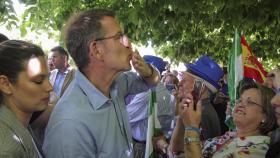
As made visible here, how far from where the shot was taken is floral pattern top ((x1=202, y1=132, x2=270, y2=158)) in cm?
318

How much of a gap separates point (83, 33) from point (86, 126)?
1.58 feet

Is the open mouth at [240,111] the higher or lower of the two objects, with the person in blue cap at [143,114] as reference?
higher

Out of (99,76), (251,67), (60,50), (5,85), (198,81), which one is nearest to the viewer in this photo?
(5,85)

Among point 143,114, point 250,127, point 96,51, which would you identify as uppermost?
point 96,51

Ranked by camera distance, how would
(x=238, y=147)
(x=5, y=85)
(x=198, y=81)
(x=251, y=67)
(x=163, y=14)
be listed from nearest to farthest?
(x=5, y=85), (x=198, y=81), (x=238, y=147), (x=251, y=67), (x=163, y=14)

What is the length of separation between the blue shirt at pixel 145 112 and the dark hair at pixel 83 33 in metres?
2.56

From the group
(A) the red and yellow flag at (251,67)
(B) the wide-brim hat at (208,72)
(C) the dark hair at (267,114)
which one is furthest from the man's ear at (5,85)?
(A) the red and yellow flag at (251,67)

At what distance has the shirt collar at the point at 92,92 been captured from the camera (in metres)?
2.14

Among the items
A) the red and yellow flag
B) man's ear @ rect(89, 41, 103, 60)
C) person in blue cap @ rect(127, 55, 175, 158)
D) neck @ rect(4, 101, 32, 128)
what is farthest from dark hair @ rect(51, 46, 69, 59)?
neck @ rect(4, 101, 32, 128)

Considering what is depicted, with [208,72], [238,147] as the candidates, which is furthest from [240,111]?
[208,72]

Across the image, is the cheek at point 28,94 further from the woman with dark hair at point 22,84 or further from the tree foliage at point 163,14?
the tree foliage at point 163,14

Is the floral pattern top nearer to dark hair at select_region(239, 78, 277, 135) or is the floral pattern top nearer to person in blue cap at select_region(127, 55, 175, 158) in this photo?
dark hair at select_region(239, 78, 277, 135)

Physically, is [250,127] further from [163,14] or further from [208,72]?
[163,14]

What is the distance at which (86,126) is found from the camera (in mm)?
2025
